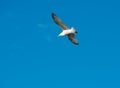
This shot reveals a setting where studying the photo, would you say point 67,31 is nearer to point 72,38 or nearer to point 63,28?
point 63,28

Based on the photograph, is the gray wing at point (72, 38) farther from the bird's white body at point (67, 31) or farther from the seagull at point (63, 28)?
the bird's white body at point (67, 31)

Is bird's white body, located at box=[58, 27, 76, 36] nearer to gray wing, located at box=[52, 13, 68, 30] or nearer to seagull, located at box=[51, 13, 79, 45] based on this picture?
seagull, located at box=[51, 13, 79, 45]

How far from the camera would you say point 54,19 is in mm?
62656

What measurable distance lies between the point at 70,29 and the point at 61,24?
825 millimetres

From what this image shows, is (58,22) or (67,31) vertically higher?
(58,22)

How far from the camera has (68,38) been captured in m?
63.8

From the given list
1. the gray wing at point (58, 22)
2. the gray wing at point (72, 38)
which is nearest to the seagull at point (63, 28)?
the gray wing at point (58, 22)

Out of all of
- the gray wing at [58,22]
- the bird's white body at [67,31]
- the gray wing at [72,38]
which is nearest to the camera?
the bird's white body at [67,31]

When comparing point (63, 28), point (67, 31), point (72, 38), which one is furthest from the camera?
point (72, 38)


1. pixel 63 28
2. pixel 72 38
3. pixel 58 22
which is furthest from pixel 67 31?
pixel 72 38

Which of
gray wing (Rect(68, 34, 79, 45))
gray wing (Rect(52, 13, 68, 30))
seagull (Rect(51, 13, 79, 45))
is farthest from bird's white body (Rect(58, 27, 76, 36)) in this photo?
gray wing (Rect(68, 34, 79, 45))

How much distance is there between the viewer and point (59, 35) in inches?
2462

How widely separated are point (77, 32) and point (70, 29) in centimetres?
79

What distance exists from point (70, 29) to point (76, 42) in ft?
5.72
